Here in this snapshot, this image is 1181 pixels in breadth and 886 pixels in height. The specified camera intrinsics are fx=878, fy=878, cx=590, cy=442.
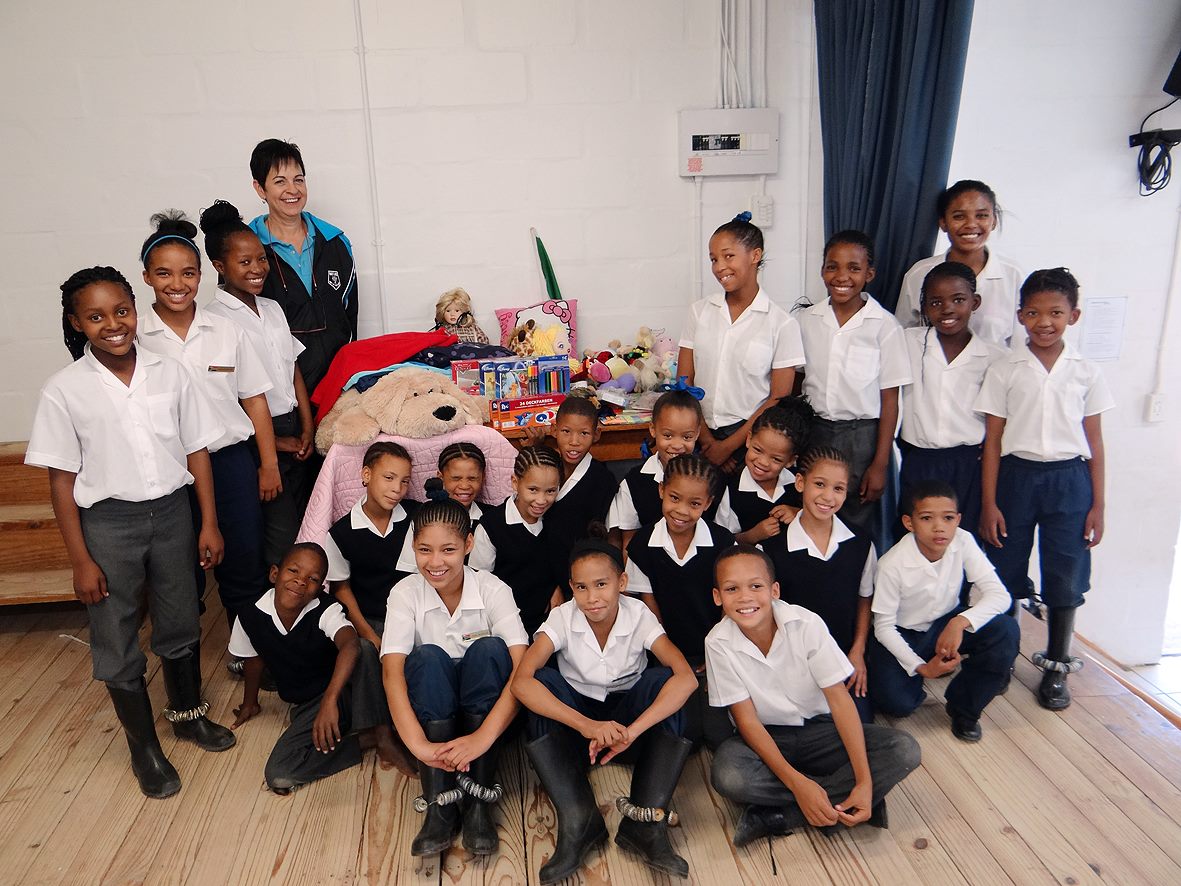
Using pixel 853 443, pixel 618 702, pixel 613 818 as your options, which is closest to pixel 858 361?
pixel 853 443

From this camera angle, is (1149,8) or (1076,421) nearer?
(1076,421)

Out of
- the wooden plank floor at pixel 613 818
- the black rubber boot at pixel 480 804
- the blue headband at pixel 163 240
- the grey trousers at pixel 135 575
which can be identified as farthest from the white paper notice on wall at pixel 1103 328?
the grey trousers at pixel 135 575

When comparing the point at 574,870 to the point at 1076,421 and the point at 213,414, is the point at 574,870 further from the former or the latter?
the point at 1076,421

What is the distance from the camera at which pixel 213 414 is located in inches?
87.8

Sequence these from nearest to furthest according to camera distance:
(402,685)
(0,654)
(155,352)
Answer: (402,685) < (155,352) < (0,654)

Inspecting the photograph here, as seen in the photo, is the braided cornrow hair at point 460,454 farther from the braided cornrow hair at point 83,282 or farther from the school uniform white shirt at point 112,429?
the braided cornrow hair at point 83,282

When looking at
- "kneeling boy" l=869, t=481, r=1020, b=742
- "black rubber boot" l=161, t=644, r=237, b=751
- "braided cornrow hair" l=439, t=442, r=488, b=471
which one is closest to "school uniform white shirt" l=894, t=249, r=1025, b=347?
"kneeling boy" l=869, t=481, r=1020, b=742

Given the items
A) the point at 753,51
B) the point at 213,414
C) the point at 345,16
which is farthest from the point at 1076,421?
the point at 345,16

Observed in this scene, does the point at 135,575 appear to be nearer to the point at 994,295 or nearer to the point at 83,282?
the point at 83,282

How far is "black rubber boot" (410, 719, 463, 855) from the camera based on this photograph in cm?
187

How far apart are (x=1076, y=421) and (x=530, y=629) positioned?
5.20ft

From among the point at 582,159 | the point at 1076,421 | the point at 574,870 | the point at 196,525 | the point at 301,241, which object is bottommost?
the point at 574,870

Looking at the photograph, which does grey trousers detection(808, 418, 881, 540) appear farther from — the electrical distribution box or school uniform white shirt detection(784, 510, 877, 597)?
the electrical distribution box

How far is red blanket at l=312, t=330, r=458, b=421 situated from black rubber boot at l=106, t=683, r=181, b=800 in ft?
3.31
